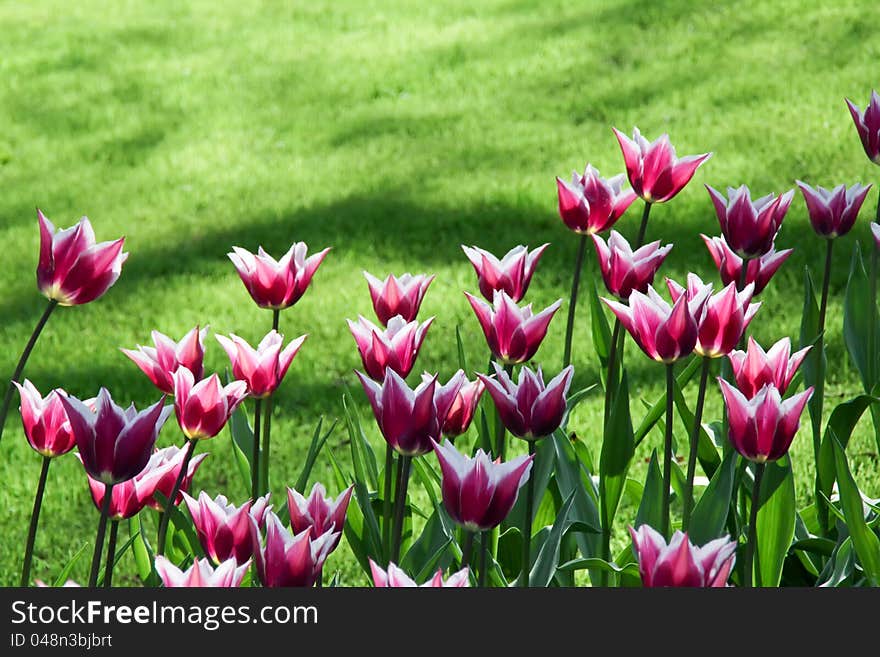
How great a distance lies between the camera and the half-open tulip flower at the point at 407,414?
1.45 metres

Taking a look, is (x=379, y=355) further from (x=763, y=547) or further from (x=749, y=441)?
(x=763, y=547)

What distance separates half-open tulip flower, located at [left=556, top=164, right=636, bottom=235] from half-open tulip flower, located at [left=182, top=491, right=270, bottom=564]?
0.83 m

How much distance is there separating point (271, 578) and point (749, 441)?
63cm

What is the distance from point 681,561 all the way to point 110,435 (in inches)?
26.6

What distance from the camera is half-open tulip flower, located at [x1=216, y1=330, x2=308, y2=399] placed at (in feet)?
5.60

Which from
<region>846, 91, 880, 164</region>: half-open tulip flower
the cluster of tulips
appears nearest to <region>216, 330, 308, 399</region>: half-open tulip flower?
the cluster of tulips

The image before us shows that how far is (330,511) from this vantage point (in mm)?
1476

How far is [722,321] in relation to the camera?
1632 mm

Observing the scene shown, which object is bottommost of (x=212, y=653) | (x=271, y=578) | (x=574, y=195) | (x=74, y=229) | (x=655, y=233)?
(x=212, y=653)

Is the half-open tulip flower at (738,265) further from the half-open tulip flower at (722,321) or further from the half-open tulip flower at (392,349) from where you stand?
the half-open tulip flower at (392,349)

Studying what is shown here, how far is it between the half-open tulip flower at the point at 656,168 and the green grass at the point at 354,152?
133cm

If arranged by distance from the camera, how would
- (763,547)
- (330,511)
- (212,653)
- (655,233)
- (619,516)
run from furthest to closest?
(655,233), (619,516), (763,547), (330,511), (212,653)

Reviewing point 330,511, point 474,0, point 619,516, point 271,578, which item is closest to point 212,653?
point 271,578

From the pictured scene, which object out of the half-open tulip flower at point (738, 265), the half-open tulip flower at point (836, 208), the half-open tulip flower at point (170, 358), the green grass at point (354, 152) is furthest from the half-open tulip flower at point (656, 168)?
the green grass at point (354, 152)
